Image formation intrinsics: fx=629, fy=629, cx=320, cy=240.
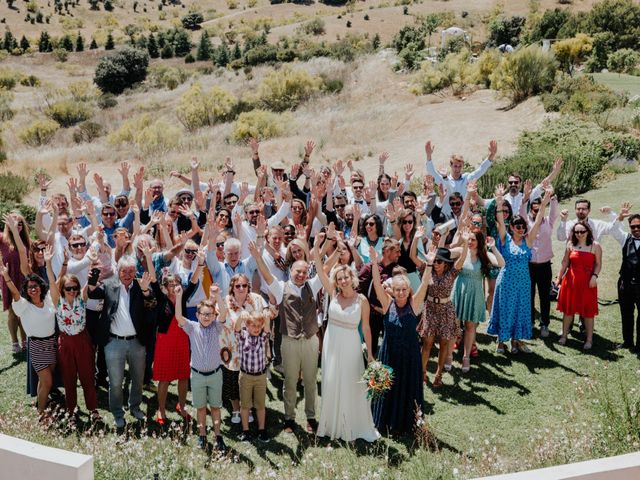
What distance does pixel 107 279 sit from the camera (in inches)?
260

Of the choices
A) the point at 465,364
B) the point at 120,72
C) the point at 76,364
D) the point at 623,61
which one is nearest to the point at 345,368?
the point at 465,364

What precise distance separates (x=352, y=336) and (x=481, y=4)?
8029cm

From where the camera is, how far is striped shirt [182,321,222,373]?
6.11m

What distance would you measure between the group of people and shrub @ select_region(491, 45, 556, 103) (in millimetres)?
20259

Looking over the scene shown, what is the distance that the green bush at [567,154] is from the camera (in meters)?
16.9

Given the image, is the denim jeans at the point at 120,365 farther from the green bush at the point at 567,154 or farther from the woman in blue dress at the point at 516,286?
the green bush at the point at 567,154

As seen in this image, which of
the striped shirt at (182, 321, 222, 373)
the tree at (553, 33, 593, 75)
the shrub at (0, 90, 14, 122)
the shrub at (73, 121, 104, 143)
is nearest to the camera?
the striped shirt at (182, 321, 222, 373)

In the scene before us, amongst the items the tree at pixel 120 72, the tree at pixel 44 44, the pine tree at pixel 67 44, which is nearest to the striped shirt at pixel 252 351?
the tree at pixel 120 72

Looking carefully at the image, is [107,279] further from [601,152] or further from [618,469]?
[601,152]

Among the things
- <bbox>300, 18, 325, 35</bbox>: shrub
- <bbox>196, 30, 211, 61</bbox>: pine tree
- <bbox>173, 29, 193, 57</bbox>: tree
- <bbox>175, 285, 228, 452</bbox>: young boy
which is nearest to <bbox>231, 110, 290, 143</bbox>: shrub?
<bbox>175, 285, 228, 452</bbox>: young boy

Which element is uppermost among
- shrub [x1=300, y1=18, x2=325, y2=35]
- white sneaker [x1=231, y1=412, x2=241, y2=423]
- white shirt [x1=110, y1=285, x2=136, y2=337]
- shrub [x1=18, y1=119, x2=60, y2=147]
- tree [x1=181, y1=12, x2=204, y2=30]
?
tree [x1=181, y1=12, x2=204, y2=30]

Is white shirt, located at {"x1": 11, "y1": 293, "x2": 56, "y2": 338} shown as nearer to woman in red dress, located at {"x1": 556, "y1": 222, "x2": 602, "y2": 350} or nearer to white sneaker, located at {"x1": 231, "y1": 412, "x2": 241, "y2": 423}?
white sneaker, located at {"x1": 231, "y1": 412, "x2": 241, "y2": 423}

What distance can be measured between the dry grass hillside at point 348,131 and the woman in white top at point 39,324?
18.2 m

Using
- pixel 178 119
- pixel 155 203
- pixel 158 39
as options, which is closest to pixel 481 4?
pixel 158 39
